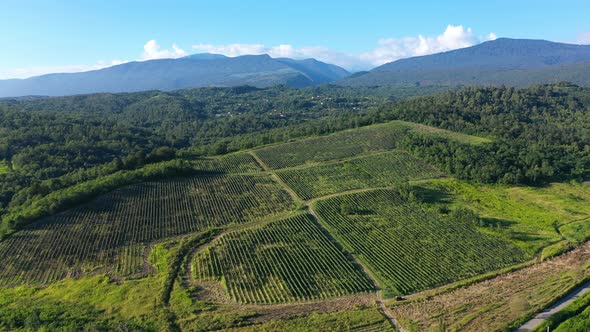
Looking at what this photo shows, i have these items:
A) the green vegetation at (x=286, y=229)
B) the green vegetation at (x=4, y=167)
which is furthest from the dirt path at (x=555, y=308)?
the green vegetation at (x=4, y=167)

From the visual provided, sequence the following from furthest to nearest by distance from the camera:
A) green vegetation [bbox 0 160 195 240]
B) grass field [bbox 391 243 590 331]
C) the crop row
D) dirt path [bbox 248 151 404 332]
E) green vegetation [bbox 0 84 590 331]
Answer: the crop row
green vegetation [bbox 0 160 195 240]
green vegetation [bbox 0 84 590 331]
dirt path [bbox 248 151 404 332]
grass field [bbox 391 243 590 331]

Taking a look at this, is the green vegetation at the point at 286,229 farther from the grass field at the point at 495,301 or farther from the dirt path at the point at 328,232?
the dirt path at the point at 328,232

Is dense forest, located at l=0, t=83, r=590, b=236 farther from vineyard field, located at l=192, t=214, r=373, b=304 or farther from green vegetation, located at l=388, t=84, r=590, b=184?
vineyard field, located at l=192, t=214, r=373, b=304

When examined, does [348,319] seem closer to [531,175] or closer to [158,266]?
[158,266]

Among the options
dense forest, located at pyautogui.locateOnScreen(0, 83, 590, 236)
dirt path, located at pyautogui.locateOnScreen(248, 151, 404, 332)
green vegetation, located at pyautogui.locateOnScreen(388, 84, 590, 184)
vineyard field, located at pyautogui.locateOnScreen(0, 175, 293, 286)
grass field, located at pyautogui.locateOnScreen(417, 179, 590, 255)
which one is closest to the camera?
dirt path, located at pyautogui.locateOnScreen(248, 151, 404, 332)

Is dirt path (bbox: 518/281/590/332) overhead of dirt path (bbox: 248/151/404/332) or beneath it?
beneath

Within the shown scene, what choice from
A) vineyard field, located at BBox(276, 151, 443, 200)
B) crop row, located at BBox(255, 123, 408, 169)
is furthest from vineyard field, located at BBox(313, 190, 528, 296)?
crop row, located at BBox(255, 123, 408, 169)

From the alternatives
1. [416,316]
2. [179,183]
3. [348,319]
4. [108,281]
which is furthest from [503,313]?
[179,183]

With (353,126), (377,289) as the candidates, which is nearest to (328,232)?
(377,289)
